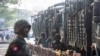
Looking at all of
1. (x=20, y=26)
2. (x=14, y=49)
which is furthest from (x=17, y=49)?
(x=20, y=26)

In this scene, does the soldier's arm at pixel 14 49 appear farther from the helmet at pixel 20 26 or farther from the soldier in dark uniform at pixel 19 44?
the helmet at pixel 20 26

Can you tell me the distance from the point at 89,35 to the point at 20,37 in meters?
4.14

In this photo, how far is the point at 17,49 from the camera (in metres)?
5.01

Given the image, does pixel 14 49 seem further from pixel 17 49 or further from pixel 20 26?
pixel 20 26

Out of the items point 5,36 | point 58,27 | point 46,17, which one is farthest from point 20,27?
point 5,36

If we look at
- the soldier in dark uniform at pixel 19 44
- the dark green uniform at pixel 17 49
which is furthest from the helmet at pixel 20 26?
the dark green uniform at pixel 17 49

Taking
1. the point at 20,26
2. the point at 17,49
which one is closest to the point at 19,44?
the point at 17,49

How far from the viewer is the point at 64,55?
33.1 ft

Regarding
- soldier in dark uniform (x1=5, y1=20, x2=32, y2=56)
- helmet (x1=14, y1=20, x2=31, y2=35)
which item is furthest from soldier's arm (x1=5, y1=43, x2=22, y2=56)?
helmet (x1=14, y1=20, x2=31, y2=35)

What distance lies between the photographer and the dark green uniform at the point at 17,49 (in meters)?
4.98

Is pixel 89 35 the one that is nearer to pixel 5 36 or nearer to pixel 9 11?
pixel 5 36

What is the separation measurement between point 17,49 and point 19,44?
8 centimetres

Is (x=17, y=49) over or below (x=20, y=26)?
below

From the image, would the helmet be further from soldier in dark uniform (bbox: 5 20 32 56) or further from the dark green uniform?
the dark green uniform
